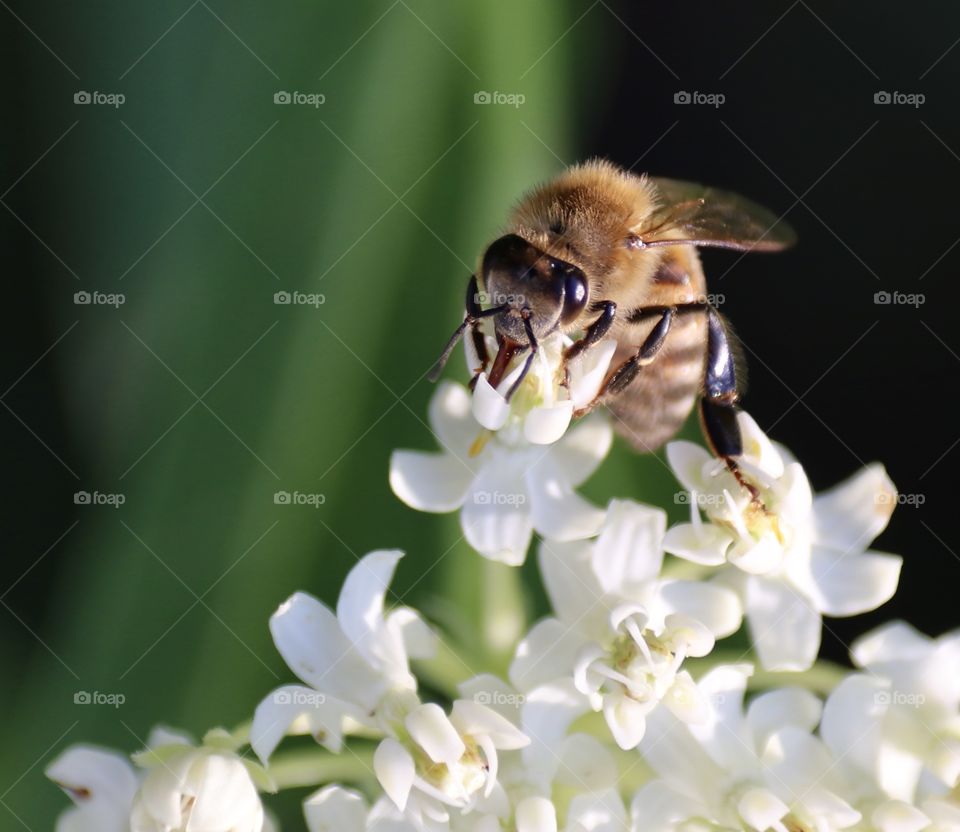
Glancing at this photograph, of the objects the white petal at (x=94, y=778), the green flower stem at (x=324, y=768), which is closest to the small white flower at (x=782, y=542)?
the green flower stem at (x=324, y=768)

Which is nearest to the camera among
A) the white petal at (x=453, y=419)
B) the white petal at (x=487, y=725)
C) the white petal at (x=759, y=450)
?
the white petal at (x=487, y=725)

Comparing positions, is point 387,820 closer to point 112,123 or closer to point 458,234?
point 458,234

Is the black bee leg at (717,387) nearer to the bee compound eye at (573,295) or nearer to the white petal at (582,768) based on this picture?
the bee compound eye at (573,295)

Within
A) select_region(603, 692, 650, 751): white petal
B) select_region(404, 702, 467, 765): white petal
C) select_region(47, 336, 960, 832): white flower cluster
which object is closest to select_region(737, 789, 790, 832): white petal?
select_region(47, 336, 960, 832): white flower cluster

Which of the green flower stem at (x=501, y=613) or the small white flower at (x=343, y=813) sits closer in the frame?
the small white flower at (x=343, y=813)

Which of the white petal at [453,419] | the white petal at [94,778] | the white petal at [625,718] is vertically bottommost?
the white petal at [94,778]

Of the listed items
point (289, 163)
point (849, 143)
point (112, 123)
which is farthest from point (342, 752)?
point (849, 143)

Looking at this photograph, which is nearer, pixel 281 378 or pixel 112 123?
pixel 281 378

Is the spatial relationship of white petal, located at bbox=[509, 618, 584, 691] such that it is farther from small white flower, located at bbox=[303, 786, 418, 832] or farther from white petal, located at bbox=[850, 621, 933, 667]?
white petal, located at bbox=[850, 621, 933, 667]
